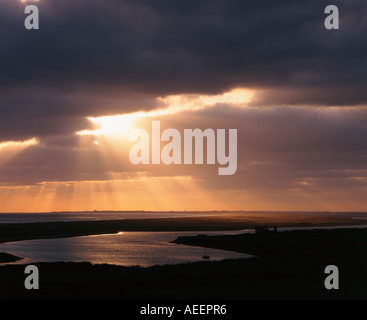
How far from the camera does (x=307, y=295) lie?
36188 mm

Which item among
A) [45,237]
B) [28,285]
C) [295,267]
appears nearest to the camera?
[28,285]

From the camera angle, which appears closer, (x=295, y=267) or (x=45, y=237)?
(x=295, y=267)

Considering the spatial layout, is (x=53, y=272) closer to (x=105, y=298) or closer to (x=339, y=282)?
(x=105, y=298)

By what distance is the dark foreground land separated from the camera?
3703 cm

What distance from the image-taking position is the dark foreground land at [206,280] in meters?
37.0

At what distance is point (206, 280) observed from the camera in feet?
144
